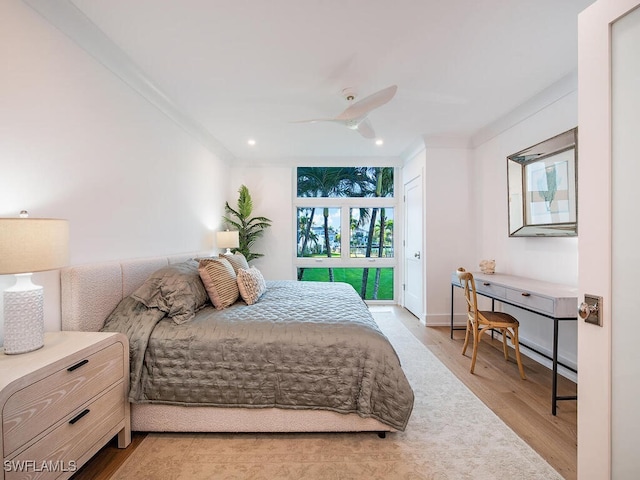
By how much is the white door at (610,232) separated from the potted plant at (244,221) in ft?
13.8

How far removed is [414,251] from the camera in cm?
456

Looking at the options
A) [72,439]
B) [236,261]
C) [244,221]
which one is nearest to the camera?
[72,439]

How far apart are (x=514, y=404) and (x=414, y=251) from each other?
8.65ft

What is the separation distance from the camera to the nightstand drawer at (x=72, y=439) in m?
1.10

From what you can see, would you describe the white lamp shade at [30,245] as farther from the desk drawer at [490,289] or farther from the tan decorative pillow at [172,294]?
the desk drawer at [490,289]

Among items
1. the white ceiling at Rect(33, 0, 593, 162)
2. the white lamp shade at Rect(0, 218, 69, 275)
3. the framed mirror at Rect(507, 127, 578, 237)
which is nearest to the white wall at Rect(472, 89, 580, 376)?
the framed mirror at Rect(507, 127, 578, 237)

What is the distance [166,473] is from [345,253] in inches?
159

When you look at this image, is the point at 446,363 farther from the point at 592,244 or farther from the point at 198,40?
the point at 198,40

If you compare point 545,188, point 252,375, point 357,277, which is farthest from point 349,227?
point 252,375

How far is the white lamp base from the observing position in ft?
4.19

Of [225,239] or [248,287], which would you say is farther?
[225,239]

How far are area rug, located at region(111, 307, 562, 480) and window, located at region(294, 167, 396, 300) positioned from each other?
330 centimetres

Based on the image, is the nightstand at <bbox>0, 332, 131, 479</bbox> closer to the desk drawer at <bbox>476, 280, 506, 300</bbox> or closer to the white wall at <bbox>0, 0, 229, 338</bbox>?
the white wall at <bbox>0, 0, 229, 338</bbox>

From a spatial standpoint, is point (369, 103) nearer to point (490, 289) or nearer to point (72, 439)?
point (490, 289)
